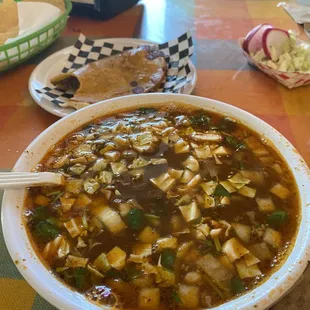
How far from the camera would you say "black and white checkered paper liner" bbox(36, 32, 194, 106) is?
1.63 metres

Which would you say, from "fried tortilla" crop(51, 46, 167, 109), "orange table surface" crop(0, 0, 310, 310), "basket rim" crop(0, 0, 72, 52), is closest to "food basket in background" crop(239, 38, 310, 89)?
"orange table surface" crop(0, 0, 310, 310)

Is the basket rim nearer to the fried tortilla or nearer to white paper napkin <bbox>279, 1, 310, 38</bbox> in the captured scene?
the fried tortilla

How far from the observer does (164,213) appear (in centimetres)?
96

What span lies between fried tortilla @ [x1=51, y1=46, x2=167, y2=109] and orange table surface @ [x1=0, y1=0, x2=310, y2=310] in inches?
6.3

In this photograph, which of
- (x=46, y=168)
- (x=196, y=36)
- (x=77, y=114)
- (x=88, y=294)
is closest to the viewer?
(x=88, y=294)

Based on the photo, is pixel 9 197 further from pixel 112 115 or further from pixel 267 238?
pixel 267 238

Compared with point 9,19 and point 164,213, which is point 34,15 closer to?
point 9,19

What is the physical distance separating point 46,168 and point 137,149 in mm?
258

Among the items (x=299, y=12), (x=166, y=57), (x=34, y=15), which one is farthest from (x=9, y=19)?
(x=299, y=12)

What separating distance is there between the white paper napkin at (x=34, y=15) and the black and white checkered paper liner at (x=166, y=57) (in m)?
0.17

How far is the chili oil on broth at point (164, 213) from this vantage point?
2.76ft

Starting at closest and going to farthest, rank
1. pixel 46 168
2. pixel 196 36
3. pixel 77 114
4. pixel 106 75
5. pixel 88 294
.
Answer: pixel 88 294 < pixel 46 168 < pixel 77 114 < pixel 106 75 < pixel 196 36


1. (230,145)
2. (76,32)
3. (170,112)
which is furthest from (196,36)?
(230,145)

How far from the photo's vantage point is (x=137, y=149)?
1.14 m
